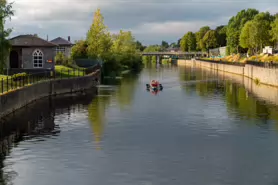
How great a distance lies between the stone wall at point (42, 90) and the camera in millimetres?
46781

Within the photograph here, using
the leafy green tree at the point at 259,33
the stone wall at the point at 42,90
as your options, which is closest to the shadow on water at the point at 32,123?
the stone wall at the point at 42,90

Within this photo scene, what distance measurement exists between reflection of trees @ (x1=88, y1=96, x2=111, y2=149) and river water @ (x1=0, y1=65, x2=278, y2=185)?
93 mm

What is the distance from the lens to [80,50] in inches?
4963

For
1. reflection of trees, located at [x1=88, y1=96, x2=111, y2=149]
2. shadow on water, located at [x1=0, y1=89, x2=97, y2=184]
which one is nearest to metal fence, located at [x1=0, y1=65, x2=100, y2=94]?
shadow on water, located at [x1=0, y1=89, x2=97, y2=184]

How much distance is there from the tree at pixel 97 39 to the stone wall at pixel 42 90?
98.3ft

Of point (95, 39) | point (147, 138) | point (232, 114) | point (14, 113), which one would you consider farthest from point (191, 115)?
point (95, 39)

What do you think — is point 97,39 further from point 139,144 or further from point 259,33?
point 139,144

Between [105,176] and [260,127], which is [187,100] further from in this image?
[105,176]

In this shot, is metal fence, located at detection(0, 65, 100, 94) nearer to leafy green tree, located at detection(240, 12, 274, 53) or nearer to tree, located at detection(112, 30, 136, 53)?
tree, located at detection(112, 30, 136, 53)

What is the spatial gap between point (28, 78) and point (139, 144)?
32.8m

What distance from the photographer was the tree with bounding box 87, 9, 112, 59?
125 meters

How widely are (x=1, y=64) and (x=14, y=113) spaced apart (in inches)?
249

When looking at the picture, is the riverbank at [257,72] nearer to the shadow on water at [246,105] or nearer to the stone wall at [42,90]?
the shadow on water at [246,105]

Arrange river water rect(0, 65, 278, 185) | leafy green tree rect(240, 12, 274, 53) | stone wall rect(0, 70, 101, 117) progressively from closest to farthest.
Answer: river water rect(0, 65, 278, 185), stone wall rect(0, 70, 101, 117), leafy green tree rect(240, 12, 274, 53)
